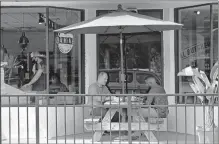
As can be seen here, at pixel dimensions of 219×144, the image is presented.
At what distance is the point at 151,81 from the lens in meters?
8.59

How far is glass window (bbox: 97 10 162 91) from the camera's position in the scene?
9.68 m

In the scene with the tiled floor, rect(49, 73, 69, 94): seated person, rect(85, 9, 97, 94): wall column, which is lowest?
the tiled floor

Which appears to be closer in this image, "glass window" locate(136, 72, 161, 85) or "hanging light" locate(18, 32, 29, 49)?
"hanging light" locate(18, 32, 29, 49)

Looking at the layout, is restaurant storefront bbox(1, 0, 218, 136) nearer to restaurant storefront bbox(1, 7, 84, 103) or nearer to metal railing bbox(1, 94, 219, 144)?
restaurant storefront bbox(1, 7, 84, 103)

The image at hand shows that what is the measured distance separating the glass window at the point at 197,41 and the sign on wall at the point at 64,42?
2.38 metres

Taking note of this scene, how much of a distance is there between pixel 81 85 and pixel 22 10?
2.07 metres

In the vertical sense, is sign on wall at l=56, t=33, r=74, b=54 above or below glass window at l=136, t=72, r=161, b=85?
above

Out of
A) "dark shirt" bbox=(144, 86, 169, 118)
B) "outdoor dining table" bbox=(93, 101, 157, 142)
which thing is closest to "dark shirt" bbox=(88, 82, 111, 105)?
"outdoor dining table" bbox=(93, 101, 157, 142)

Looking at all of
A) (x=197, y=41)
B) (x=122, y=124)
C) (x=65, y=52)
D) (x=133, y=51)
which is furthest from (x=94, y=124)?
(x=197, y=41)

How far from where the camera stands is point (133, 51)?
32.1 ft

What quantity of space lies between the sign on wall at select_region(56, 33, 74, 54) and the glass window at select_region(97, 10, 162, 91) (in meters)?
0.70

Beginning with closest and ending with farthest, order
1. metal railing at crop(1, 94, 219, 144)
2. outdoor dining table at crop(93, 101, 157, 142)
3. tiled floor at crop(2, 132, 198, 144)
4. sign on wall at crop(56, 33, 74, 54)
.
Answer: outdoor dining table at crop(93, 101, 157, 142) < metal railing at crop(1, 94, 219, 144) < tiled floor at crop(2, 132, 198, 144) < sign on wall at crop(56, 33, 74, 54)

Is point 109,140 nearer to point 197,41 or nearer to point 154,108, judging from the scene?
point 154,108

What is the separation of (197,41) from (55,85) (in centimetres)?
317
